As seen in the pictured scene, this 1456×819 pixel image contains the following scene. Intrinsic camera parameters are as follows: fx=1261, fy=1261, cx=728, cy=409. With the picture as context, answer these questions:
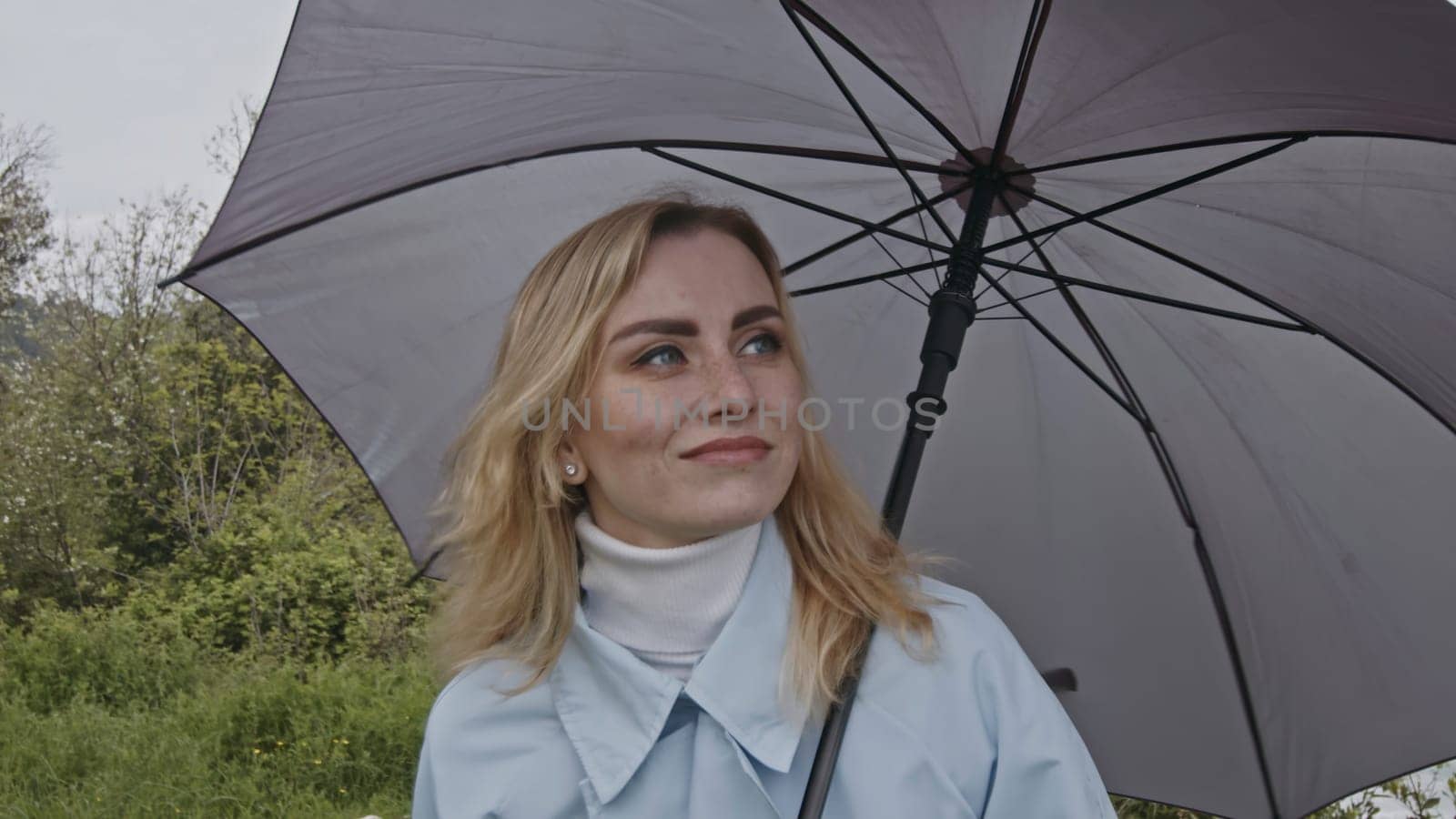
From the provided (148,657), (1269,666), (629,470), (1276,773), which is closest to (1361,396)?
(1269,666)

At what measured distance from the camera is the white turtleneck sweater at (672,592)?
171cm

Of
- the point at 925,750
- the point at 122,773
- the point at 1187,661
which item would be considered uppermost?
the point at 1187,661

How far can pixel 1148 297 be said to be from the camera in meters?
2.21

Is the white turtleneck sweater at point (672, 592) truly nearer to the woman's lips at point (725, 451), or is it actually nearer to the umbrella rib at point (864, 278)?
the woman's lips at point (725, 451)

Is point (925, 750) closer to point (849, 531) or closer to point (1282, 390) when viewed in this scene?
point (849, 531)

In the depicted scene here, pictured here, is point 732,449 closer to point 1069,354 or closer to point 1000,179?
point 1000,179

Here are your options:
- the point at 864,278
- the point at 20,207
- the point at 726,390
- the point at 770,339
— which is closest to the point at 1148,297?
the point at 864,278

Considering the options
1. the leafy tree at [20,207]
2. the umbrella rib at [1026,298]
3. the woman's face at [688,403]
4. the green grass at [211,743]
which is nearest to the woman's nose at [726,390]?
the woman's face at [688,403]

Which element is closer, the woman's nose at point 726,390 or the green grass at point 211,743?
the woman's nose at point 726,390

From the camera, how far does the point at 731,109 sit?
2.01 m

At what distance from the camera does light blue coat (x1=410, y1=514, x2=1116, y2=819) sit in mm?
1564

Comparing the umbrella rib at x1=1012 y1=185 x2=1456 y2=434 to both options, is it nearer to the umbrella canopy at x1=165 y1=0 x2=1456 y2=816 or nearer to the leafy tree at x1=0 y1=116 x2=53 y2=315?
the umbrella canopy at x1=165 y1=0 x2=1456 y2=816

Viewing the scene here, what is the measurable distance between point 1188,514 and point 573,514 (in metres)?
1.29

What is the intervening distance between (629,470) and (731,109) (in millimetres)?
661
